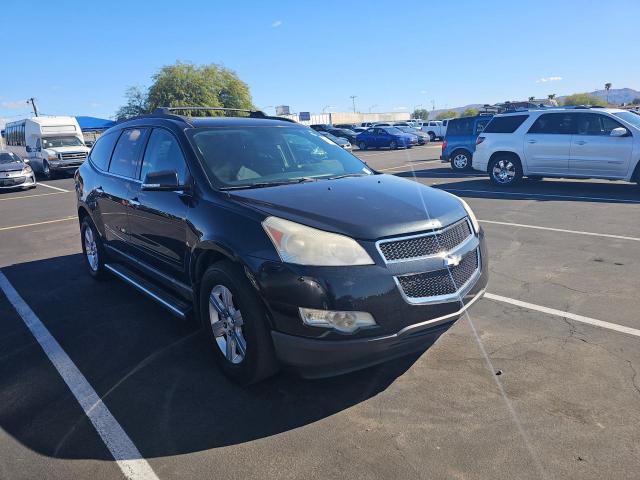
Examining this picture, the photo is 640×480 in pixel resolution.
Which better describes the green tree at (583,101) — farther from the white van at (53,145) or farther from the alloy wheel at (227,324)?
the alloy wheel at (227,324)

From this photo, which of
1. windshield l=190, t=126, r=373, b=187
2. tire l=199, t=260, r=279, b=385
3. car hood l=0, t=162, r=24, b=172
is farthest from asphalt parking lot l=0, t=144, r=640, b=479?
car hood l=0, t=162, r=24, b=172

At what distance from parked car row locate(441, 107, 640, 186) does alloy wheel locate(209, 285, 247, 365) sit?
409 inches

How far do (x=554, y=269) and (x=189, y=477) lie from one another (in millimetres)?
4709

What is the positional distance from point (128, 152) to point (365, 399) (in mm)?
3458

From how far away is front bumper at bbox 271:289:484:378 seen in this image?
286cm

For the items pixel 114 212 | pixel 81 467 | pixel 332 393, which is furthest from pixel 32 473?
pixel 114 212

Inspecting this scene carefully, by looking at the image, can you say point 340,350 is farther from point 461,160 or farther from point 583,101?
point 583,101

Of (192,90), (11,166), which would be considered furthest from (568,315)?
(192,90)

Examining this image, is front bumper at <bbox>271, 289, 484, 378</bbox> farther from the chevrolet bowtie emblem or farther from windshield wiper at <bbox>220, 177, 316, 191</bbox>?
windshield wiper at <bbox>220, 177, 316, 191</bbox>

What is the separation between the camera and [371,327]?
2.88m

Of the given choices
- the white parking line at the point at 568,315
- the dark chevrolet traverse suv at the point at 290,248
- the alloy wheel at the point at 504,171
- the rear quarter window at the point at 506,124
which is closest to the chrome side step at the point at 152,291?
the dark chevrolet traverse suv at the point at 290,248

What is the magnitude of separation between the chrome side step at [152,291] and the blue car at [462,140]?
530 inches

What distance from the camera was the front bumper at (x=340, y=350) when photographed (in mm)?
2863

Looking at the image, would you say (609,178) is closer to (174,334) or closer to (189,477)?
(174,334)
